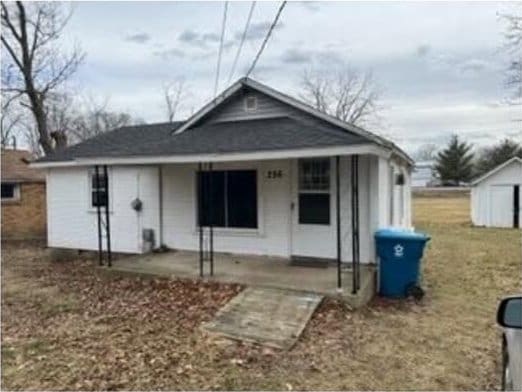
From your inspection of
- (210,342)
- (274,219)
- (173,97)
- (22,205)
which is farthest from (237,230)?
(173,97)

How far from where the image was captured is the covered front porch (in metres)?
8.16

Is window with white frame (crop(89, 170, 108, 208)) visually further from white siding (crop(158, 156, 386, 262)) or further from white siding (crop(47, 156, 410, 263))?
white siding (crop(158, 156, 386, 262))

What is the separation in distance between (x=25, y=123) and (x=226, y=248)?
3528 centimetres

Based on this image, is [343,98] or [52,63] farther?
[343,98]

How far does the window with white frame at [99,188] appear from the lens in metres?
12.7

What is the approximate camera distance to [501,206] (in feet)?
88.1

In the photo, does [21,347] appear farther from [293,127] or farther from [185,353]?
[293,127]

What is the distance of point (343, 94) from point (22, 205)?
27975 mm

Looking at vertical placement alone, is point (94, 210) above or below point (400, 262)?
above

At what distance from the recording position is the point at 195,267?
9.96 meters

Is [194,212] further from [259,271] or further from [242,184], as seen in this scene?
[259,271]

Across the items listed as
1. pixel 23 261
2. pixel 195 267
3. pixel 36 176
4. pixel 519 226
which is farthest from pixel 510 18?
pixel 36 176

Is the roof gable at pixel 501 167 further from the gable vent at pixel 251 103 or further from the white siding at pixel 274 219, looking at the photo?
the white siding at pixel 274 219

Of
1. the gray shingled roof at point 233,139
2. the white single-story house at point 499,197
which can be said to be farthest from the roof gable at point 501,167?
the gray shingled roof at point 233,139
